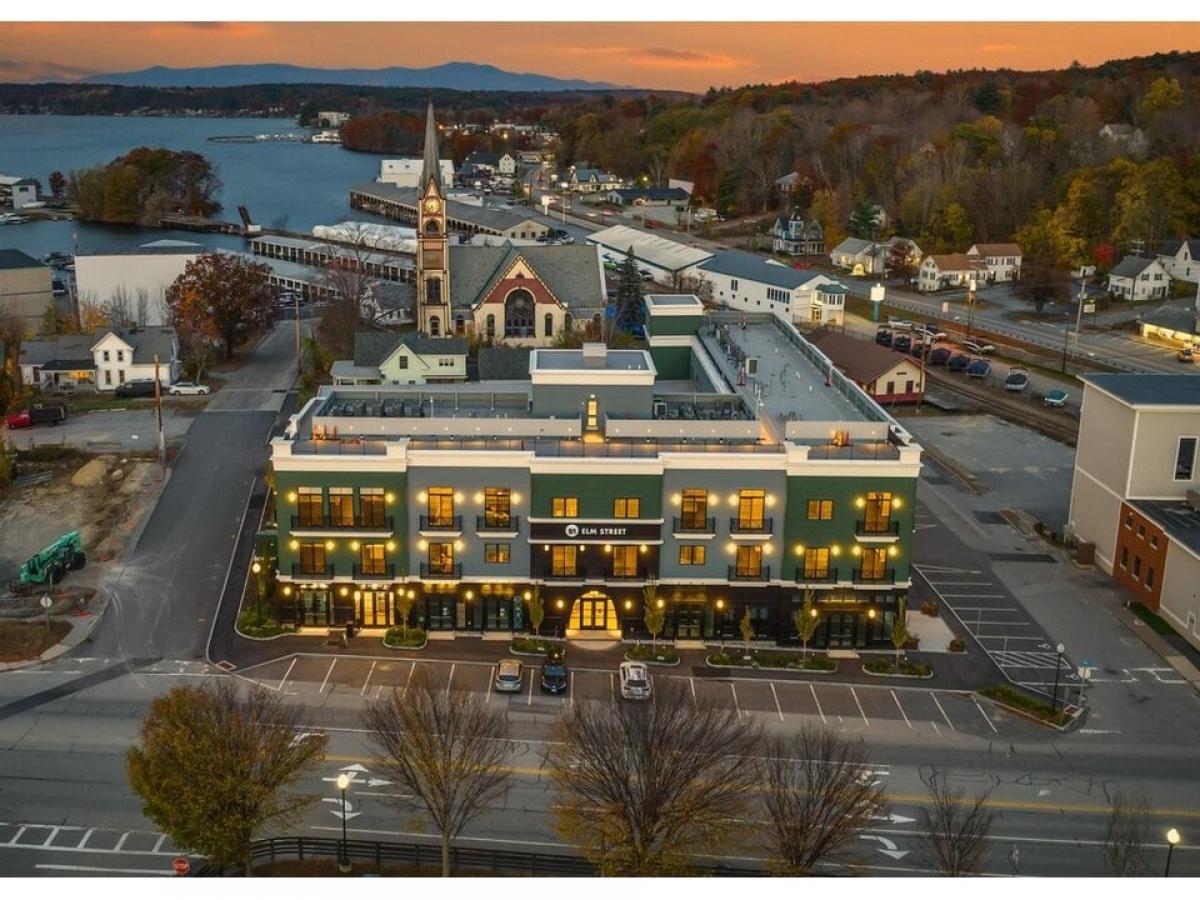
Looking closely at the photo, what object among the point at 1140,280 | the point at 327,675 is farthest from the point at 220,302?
the point at 1140,280

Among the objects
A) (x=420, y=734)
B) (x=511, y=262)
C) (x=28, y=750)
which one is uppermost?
(x=511, y=262)

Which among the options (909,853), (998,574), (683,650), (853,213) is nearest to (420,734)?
(909,853)

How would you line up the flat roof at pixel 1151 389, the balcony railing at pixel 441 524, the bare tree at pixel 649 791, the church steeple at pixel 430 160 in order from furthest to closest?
the church steeple at pixel 430 160
the flat roof at pixel 1151 389
the balcony railing at pixel 441 524
the bare tree at pixel 649 791

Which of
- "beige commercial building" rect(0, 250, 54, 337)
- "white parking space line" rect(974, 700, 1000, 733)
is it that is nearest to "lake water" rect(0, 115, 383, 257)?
"beige commercial building" rect(0, 250, 54, 337)

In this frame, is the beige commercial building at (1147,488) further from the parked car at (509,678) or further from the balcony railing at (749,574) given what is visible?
the parked car at (509,678)

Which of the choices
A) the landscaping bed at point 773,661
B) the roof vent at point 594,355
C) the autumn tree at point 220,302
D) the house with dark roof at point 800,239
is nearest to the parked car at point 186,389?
the autumn tree at point 220,302

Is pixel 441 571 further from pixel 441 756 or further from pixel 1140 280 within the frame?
pixel 1140 280

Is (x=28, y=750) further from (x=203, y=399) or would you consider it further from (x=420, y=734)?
(x=203, y=399)
